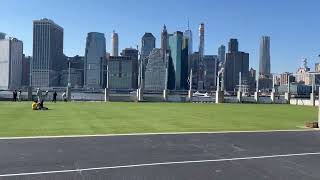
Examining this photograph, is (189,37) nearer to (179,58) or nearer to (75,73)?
(179,58)

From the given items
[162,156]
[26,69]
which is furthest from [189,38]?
[162,156]

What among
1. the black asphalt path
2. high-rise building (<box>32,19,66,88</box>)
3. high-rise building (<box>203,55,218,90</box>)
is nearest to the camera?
the black asphalt path

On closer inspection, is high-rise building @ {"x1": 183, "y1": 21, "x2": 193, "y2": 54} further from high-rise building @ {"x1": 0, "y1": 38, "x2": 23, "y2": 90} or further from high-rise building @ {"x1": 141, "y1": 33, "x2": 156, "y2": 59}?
high-rise building @ {"x1": 0, "y1": 38, "x2": 23, "y2": 90}

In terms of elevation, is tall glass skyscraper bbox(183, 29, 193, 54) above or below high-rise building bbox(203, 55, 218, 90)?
above

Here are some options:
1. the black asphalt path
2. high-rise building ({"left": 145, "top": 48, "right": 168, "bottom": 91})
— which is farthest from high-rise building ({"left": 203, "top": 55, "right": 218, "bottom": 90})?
the black asphalt path

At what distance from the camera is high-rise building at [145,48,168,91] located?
131125 mm

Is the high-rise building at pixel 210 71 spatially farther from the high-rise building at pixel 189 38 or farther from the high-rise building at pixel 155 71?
the high-rise building at pixel 155 71

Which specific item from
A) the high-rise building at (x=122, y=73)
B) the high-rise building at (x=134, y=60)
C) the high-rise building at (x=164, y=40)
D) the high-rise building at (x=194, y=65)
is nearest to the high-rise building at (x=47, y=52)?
the high-rise building at (x=122, y=73)

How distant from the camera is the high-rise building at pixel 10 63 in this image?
108375mm

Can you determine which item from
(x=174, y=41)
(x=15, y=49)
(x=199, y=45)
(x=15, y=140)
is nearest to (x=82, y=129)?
(x=15, y=140)

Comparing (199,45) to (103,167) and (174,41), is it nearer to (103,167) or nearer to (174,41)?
(174,41)

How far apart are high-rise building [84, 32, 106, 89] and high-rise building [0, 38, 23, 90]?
17.3 meters

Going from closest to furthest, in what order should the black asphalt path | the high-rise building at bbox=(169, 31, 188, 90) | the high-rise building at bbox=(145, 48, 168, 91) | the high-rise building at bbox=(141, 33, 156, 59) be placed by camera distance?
the black asphalt path → the high-rise building at bbox=(145, 48, 168, 91) → the high-rise building at bbox=(169, 31, 188, 90) → the high-rise building at bbox=(141, 33, 156, 59)

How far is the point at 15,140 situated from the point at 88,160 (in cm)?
488
